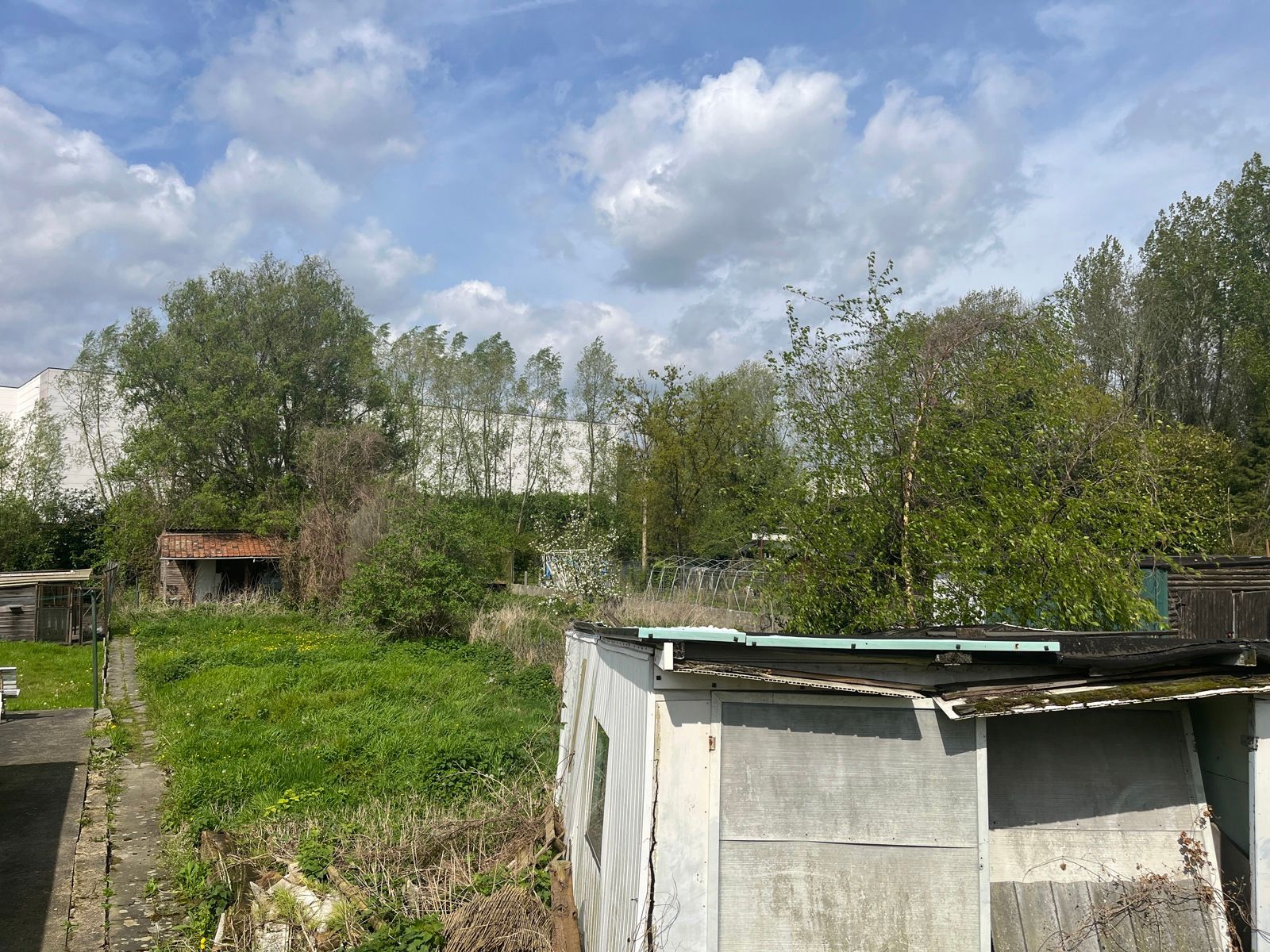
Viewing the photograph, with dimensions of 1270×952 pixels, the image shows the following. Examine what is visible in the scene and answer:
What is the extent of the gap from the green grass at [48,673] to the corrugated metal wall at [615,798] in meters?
12.6

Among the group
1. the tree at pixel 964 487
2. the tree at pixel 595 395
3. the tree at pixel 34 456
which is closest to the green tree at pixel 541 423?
the tree at pixel 595 395

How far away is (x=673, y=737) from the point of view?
14.8ft

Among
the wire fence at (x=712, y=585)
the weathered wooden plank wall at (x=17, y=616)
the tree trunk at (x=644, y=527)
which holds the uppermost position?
the tree trunk at (x=644, y=527)

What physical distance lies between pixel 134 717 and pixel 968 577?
12.8 meters

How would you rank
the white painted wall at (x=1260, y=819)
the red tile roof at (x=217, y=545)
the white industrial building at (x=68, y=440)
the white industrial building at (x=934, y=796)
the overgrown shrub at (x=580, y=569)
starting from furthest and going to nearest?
1. the white industrial building at (x=68, y=440)
2. the red tile roof at (x=217, y=545)
3. the overgrown shrub at (x=580, y=569)
4. the white painted wall at (x=1260, y=819)
5. the white industrial building at (x=934, y=796)

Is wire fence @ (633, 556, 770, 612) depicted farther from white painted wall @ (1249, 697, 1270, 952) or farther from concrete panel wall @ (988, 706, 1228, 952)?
white painted wall @ (1249, 697, 1270, 952)

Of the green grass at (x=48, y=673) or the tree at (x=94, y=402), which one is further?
the tree at (x=94, y=402)

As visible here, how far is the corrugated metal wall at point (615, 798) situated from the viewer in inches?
176

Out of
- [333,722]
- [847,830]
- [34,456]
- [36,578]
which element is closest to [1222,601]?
[847,830]

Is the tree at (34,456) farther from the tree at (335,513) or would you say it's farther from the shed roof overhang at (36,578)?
the shed roof overhang at (36,578)

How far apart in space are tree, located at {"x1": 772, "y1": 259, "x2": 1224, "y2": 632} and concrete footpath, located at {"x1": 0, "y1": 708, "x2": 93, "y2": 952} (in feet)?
23.5

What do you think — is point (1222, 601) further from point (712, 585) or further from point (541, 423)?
point (541, 423)

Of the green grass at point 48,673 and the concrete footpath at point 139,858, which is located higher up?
the green grass at point 48,673

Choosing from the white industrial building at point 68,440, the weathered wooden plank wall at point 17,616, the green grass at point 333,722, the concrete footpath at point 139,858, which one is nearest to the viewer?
the concrete footpath at point 139,858
